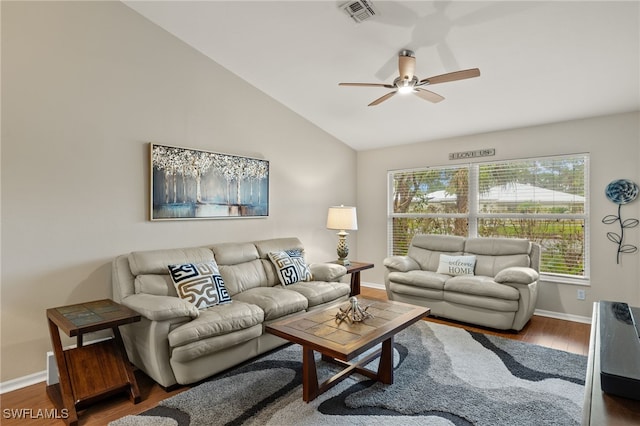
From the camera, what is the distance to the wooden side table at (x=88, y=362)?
7.32ft

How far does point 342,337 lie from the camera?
2.29m

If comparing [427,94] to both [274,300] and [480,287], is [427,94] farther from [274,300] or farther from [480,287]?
[274,300]

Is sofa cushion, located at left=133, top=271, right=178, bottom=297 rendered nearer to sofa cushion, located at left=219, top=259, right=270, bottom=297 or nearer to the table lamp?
sofa cushion, located at left=219, top=259, right=270, bottom=297

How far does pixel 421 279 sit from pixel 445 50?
8.17 ft

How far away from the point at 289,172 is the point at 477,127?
2592 millimetres

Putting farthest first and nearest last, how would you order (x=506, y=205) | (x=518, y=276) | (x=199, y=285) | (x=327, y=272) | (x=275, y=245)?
(x=506, y=205)
(x=275, y=245)
(x=327, y=272)
(x=518, y=276)
(x=199, y=285)

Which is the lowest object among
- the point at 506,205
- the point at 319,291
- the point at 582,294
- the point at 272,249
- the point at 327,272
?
the point at 582,294

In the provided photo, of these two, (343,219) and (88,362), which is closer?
(88,362)

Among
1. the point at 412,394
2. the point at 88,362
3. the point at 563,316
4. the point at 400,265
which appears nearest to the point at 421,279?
the point at 400,265

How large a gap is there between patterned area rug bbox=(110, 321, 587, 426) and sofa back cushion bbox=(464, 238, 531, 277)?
116 centimetres

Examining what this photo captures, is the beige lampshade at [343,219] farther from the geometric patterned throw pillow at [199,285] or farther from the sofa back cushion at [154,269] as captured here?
the sofa back cushion at [154,269]

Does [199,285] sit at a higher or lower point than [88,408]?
higher

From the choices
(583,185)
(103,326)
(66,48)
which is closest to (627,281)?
(583,185)

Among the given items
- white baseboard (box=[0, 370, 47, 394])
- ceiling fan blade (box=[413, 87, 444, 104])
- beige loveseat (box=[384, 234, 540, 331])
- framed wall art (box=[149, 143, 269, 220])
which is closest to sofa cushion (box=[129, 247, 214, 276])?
framed wall art (box=[149, 143, 269, 220])
